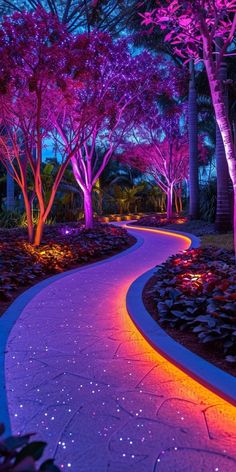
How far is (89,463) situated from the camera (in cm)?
246

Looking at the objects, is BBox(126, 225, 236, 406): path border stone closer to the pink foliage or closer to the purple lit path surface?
the purple lit path surface

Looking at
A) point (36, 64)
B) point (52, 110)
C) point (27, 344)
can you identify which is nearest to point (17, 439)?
point (27, 344)

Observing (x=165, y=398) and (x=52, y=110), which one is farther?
(x=52, y=110)

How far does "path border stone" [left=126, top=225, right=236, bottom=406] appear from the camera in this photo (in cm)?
316

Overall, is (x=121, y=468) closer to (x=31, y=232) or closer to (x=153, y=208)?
(x=31, y=232)

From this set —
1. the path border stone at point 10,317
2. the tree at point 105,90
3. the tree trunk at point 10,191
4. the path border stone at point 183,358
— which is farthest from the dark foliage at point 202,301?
the tree trunk at point 10,191

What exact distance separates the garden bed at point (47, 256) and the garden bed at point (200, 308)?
2102 millimetres

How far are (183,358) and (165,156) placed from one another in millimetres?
19726

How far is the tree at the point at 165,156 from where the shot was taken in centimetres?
2180

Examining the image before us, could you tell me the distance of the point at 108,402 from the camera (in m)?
3.20

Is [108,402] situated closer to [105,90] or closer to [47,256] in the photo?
[47,256]

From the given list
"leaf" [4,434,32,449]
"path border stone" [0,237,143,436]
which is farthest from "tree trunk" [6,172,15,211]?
"leaf" [4,434,32,449]

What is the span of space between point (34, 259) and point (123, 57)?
24.0 ft

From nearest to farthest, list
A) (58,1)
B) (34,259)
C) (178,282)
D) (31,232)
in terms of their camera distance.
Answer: (178,282) → (34,259) → (31,232) → (58,1)
